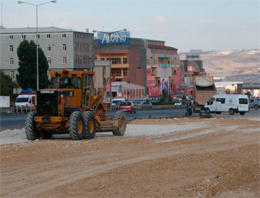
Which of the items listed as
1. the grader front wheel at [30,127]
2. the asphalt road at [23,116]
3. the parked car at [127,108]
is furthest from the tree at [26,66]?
the grader front wheel at [30,127]

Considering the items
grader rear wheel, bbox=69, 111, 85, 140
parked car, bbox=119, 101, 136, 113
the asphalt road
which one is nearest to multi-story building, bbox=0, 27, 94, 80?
parked car, bbox=119, 101, 136, 113

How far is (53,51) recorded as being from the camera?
116m

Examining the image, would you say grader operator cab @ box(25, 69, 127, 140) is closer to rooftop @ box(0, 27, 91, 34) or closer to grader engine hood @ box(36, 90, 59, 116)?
grader engine hood @ box(36, 90, 59, 116)

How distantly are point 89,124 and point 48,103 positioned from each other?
216 centimetres

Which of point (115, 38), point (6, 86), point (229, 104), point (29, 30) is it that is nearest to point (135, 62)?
point (115, 38)

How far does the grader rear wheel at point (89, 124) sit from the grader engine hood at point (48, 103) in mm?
1350

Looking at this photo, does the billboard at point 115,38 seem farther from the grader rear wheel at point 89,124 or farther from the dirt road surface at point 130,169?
the dirt road surface at point 130,169

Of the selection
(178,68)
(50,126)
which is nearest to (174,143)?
(50,126)

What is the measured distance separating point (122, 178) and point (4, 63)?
10495cm

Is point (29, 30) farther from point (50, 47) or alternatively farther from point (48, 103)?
point (48, 103)

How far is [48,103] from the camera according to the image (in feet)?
76.0

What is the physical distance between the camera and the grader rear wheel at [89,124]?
23.8 metres

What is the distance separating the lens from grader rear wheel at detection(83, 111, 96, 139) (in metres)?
23.8

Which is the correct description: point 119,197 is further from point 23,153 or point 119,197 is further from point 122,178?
point 23,153
